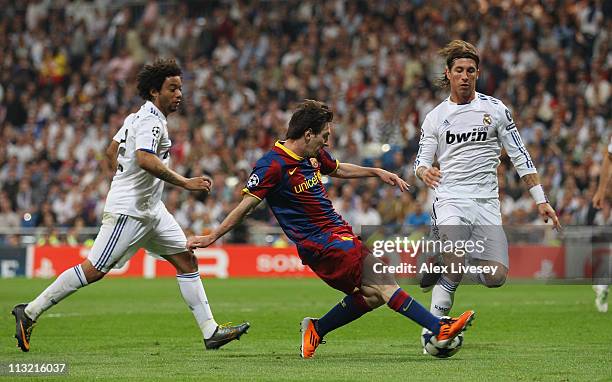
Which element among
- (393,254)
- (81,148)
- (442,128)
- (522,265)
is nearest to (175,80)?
(442,128)

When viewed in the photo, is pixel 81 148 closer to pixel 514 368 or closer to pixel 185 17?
pixel 185 17

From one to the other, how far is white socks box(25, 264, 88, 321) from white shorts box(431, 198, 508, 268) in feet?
10.9

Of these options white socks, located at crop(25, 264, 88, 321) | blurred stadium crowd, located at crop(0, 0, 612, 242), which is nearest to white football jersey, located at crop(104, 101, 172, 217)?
white socks, located at crop(25, 264, 88, 321)

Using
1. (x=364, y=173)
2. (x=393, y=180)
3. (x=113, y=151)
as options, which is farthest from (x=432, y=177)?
(x=113, y=151)

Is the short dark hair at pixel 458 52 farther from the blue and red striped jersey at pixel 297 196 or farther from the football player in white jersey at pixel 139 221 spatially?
the football player in white jersey at pixel 139 221

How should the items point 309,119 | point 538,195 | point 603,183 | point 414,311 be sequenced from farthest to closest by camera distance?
point 603,183
point 538,195
point 309,119
point 414,311

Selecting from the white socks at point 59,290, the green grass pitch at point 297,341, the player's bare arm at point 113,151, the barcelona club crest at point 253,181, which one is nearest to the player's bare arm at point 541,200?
the green grass pitch at point 297,341

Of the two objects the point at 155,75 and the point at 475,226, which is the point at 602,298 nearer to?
the point at 475,226

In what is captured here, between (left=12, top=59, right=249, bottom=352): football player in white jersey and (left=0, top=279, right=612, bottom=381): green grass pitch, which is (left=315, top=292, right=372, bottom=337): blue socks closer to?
(left=0, top=279, right=612, bottom=381): green grass pitch

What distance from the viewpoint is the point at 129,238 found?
1045 centimetres

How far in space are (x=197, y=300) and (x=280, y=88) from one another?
687 inches

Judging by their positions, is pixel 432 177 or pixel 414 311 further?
pixel 432 177

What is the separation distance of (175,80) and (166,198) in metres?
15.4

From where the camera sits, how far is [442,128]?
10375 millimetres
